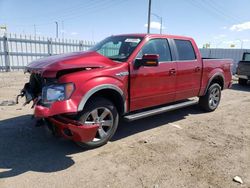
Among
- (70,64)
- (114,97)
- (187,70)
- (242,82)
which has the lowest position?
(242,82)

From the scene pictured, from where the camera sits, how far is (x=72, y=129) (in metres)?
3.50

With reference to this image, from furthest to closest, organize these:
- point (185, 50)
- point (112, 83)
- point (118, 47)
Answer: point (185, 50), point (118, 47), point (112, 83)

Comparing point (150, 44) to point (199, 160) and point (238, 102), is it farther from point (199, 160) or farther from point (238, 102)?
point (238, 102)

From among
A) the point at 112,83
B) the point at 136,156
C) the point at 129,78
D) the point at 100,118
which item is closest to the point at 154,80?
the point at 129,78

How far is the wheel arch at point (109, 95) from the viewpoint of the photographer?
3.56m

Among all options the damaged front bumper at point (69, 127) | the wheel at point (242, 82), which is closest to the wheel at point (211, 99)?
the damaged front bumper at point (69, 127)

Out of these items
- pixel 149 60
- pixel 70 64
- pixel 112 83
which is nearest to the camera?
pixel 70 64

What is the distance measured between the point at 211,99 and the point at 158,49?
8.88 feet

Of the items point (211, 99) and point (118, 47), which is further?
point (211, 99)

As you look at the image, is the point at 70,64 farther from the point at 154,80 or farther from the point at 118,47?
the point at 154,80

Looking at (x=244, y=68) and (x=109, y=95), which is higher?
(x=244, y=68)

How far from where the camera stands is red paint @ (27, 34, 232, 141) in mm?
3459

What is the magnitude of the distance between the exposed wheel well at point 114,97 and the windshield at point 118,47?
715 mm

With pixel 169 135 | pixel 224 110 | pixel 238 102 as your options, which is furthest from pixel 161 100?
pixel 238 102
